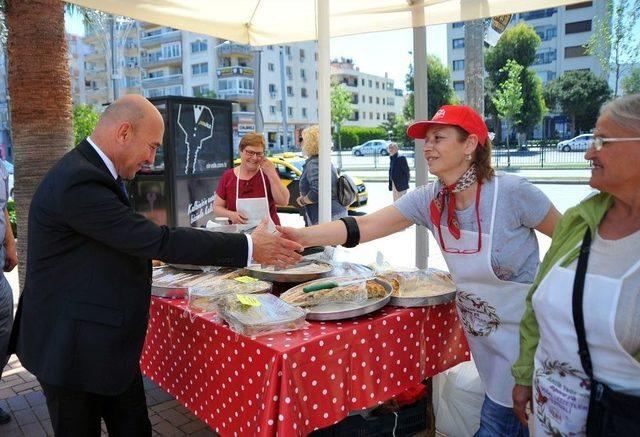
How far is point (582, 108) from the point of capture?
38.6m

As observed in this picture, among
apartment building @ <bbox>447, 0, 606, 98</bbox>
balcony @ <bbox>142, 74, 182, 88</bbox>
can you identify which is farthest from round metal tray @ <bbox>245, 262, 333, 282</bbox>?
balcony @ <bbox>142, 74, 182, 88</bbox>

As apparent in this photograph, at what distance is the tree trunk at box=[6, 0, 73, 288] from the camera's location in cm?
521

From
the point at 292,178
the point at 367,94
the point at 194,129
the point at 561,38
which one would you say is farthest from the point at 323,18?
the point at 367,94

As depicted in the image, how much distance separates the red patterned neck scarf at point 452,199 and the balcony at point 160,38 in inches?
2775

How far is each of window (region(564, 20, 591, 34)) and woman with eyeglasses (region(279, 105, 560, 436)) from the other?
2496 inches

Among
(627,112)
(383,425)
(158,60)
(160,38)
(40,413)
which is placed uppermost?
(160,38)

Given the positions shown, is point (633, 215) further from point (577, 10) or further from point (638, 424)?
point (577, 10)

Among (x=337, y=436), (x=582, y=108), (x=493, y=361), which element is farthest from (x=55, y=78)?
(x=582, y=108)

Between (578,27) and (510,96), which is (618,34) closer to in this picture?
(510,96)

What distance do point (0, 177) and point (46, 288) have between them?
1.99m

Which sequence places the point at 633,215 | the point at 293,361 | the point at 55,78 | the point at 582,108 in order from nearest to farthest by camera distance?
1. the point at 633,215
2. the point at 293,361
3. the point at 55,78
4. the point at 582,108

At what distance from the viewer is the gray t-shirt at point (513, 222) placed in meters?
2.03

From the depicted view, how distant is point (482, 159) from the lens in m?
2.16

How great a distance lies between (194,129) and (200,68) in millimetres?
63310
